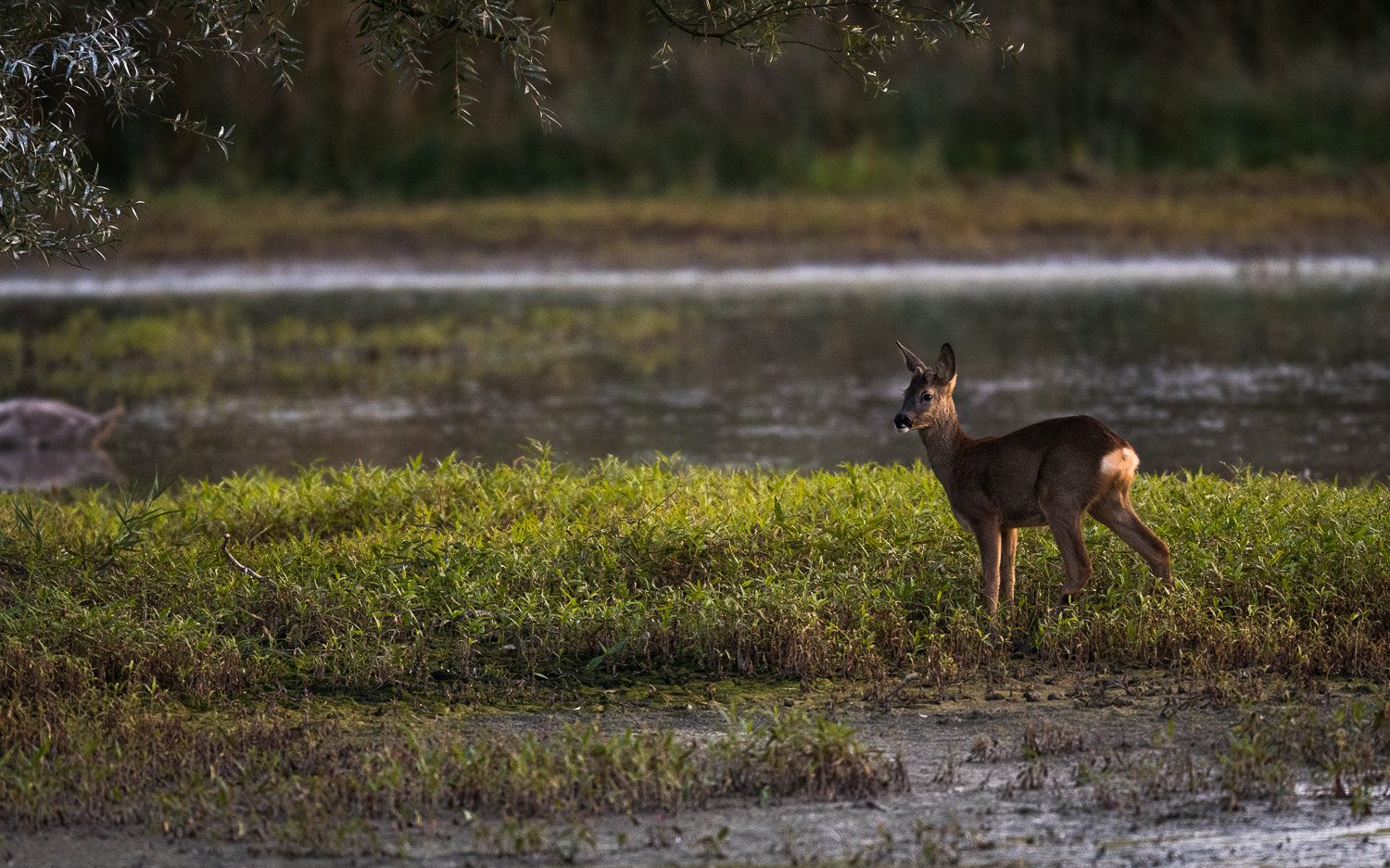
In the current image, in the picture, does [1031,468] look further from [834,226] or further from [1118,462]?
[834,226]

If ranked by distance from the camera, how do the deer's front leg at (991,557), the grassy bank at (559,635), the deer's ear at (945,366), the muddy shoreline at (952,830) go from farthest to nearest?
1. the deer's ear at (945,366)
2. the deer's front leg at (991,557)
3. the grassy bank at (559,635)
4. the muddy shoreline at (952,830)

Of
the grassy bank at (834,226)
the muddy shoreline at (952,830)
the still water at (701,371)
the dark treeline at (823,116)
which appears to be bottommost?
the still water at (701,371)

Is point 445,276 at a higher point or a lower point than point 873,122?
lower

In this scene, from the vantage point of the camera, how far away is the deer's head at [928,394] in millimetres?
8016

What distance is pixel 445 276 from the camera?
28.2m

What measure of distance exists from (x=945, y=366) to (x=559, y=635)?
2.15 metres

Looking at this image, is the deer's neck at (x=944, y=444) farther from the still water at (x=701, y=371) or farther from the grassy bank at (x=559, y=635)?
the still water at (x=701, y=371)

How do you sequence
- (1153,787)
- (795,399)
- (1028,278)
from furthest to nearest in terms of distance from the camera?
(1028,278) → (795,399) → (1153,787)

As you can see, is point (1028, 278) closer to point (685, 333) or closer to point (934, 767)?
point (685, 333)

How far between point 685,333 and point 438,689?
16447 mm

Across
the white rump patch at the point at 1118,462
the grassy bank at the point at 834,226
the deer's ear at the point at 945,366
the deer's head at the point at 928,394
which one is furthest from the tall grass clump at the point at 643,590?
the grassy bank at the point at 834,226

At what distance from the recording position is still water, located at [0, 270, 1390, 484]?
14820 mm

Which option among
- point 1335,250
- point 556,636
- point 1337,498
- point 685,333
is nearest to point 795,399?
point 685,333

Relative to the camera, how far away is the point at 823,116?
31.3 meters
